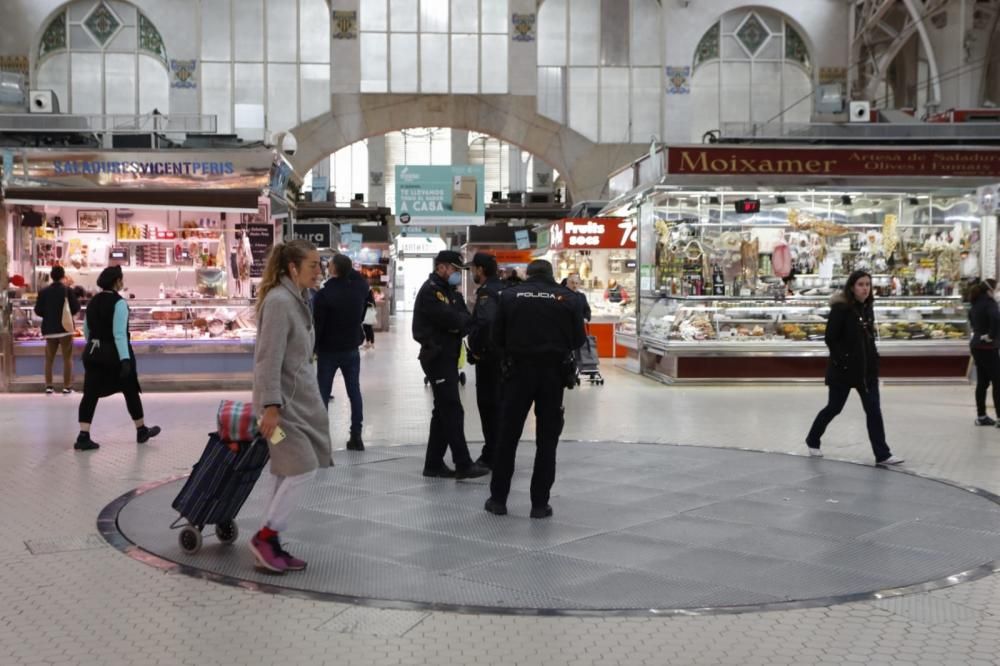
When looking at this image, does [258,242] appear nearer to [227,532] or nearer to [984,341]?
[984,341]

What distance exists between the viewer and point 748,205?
51.5 feet

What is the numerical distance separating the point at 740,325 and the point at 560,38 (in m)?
18.2

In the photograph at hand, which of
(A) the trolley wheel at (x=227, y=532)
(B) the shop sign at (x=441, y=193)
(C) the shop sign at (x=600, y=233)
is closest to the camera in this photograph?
(A) the trolley wheel at (x=227, y=532)

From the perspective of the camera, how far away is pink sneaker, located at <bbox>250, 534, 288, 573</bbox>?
5.27m

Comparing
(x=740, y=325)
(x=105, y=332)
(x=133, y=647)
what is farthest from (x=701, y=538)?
(x=740, y=325)

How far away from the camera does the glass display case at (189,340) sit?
48.3 feet

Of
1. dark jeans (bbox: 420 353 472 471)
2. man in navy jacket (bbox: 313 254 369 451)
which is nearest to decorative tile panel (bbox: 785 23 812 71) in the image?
man in navy jacket (bbox: 313 254 369 451)

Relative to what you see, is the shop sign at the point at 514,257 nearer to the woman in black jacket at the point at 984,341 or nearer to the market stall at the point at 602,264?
the market stall at the point at 602,264

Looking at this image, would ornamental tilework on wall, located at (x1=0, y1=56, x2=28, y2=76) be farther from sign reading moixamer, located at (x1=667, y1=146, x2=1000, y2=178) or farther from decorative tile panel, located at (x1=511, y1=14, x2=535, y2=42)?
sign reading moixamer, located at (x1=667, y1=146, x2=1000, y2=178)

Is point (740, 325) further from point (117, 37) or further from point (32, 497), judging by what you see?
point (117, 37)

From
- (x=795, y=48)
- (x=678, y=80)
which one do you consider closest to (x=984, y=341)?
(x=678, y=80)

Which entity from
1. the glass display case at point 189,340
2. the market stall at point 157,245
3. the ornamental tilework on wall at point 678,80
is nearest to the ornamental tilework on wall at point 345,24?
the ornamental tilework on wall at point 678,80

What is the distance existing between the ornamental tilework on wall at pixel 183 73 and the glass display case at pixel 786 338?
19.5 meters

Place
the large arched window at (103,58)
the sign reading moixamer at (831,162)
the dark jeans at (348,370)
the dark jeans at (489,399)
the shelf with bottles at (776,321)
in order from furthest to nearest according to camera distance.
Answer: the large arched window at (103,58) → the shelf with bottles at (776,321) → the sign reading moixamer at (831,162) → the dark jeans at (348,370) → the dark jeans at (489,399)
